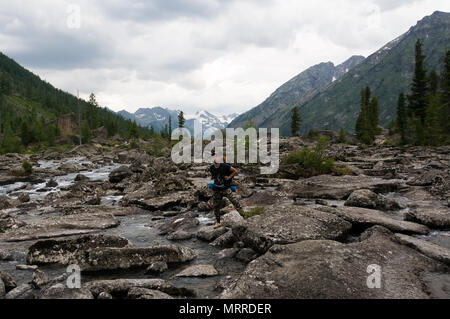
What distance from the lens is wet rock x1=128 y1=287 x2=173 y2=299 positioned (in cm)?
608

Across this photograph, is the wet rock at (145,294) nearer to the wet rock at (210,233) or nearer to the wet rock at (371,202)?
the wet rock at (210,233)

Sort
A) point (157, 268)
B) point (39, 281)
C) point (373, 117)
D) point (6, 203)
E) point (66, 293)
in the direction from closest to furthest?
point (66, 293), point (39, 281), point (157, 268), point (6, 203), point (373, 117)

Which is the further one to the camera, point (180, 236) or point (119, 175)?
point (119, 175)

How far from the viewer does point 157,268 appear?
818 cm

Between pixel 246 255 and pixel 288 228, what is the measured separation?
5.30 ft

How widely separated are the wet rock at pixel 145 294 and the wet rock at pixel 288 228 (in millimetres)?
3627

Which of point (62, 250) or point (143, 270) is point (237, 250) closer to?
point (143, 270)

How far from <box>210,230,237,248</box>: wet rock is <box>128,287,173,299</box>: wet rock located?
4.33 meters

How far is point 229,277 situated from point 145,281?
2.15m

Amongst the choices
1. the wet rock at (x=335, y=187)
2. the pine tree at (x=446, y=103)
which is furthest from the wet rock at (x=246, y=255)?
the pine tree at (x=446, y=103)

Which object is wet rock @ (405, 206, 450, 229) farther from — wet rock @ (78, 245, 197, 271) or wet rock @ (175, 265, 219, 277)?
wet rock @ (78, 245, 197, 271)

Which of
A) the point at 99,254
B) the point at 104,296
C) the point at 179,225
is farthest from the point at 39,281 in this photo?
the point at 179,225
